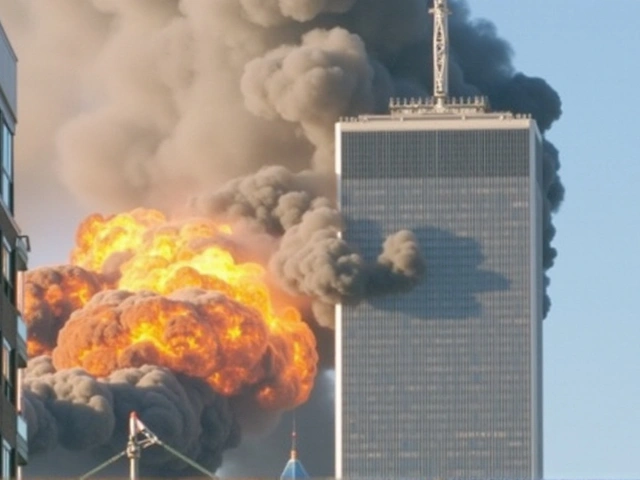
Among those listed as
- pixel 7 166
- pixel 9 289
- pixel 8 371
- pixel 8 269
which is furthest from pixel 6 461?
pixel 7 166

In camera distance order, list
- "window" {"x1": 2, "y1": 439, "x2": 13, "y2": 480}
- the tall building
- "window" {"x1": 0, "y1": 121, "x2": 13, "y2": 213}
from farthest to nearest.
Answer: "window" {"x1": 0, "y1": 121, "x2": 13, "y2": 213}, the tall building, "window" {"x1": 2, "y1": 439, "x2": 13, "y2": 480}

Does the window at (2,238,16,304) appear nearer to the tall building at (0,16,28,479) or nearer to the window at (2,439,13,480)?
the tall building at (0,16,28,479)

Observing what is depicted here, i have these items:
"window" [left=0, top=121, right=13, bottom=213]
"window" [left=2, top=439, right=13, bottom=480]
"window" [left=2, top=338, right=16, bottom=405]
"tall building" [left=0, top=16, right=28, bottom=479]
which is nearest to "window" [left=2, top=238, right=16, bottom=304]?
"tall building" [left=0, top=16, right=28, bottom=479]

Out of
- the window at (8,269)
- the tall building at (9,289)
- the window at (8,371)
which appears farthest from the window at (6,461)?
the window at (8,269)

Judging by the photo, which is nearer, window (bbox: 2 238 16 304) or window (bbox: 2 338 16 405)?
window (bbox: 2 338 16 405)

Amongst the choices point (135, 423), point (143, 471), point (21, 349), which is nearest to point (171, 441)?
point (143, 471)

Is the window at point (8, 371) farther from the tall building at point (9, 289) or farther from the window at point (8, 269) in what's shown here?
the window at point (8, 269)

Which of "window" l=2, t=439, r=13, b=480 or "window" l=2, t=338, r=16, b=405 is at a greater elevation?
"window" l=2, t=338, r=16, b=405

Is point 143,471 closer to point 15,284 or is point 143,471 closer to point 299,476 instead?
point 299,476

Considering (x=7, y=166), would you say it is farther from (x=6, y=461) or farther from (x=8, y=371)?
(x=6, y=461)
